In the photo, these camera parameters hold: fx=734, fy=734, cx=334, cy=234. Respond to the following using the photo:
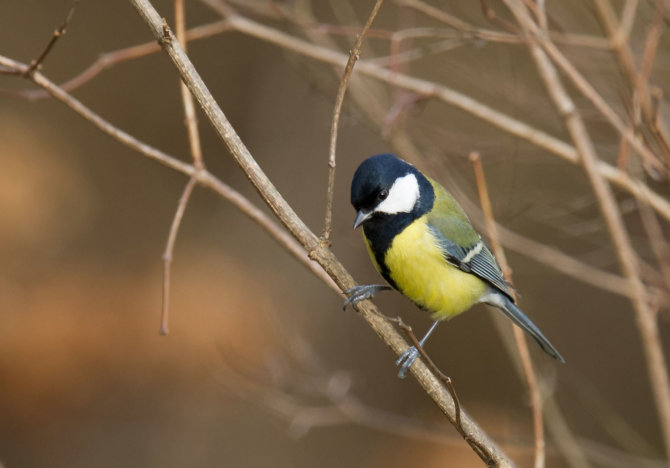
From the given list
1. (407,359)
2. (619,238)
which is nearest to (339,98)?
(407,359)

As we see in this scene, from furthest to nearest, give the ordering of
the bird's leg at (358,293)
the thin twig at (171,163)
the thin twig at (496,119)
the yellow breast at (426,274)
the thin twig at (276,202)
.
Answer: the thin twig at (496,119)
the yellow breast at (426,274)
the thin twig at (171,163)
the bird's leg at (358,293)
the thin twig at (276,202)

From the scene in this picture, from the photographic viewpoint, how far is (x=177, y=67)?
1598 mm

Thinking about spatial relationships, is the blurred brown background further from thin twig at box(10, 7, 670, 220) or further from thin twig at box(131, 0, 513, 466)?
thin twig at box(131, 0, 513, 466)

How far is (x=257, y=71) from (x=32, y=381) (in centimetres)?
293

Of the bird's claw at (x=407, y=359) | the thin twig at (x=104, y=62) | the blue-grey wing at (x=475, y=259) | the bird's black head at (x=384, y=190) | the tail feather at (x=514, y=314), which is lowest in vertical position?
the tail feather at (x=514, y=314)

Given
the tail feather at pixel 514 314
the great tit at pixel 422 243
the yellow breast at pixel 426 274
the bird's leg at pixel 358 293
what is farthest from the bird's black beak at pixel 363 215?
the tail feather at pixel 514 314

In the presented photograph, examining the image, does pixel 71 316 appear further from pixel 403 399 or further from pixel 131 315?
pixel 403 399

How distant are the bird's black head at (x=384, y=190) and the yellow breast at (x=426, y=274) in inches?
3.1

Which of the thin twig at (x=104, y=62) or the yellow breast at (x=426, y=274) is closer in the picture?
the thin twig at (x=104, y=62)

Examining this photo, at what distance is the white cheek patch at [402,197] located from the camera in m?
2.39

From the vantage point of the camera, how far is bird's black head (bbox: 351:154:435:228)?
229 centimetres

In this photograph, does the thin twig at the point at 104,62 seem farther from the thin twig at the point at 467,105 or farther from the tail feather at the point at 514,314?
the tail feather at the point at 514,314

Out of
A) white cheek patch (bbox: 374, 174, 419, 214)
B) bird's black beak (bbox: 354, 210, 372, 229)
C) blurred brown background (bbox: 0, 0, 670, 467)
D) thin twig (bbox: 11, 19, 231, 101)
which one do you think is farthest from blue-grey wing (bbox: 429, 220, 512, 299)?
blurred brown background (bbox: 0, 0, 670, 467)

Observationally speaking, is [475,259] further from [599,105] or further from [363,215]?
[599,105]
